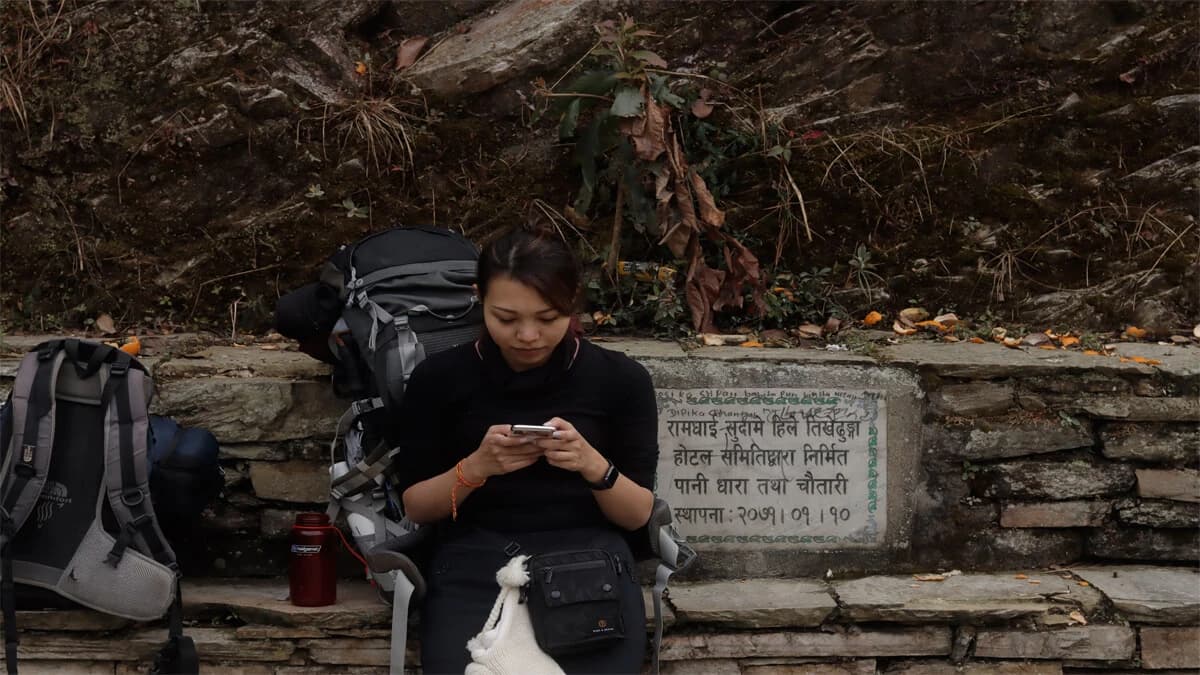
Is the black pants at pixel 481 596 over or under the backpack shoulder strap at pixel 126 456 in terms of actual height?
under

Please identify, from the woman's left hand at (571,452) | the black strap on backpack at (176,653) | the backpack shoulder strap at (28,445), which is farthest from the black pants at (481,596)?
the backpack shoulder strap at (28,445)

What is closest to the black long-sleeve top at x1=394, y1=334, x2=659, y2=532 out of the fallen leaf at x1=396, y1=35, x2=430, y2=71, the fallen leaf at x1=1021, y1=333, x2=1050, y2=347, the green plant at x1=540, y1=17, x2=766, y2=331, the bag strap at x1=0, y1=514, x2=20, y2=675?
the bag strap at x1=0, y1=514, x2=20, y2=675

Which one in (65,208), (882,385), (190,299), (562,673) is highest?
(65,208)

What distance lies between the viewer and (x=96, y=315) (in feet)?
16.0

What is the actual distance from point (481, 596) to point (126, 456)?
44.0 inches

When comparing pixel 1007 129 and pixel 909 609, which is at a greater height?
pixel 1007 129

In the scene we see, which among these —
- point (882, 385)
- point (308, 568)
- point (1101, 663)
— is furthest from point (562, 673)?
point (1101, 663)

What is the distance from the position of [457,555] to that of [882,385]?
1788 mm

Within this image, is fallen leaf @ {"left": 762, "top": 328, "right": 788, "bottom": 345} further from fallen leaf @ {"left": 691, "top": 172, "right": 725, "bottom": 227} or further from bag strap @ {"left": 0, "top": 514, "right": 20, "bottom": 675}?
bag strap @ {"left": 0, "top": 514, "right": 20, "bottom": 675}

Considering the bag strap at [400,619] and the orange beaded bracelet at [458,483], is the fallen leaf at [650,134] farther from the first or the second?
the bag strap at [400,619]

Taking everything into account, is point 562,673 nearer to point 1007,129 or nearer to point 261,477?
point 261,477

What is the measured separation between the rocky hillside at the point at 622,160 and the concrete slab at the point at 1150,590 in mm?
1174

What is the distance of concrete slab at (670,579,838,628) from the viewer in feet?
12.1

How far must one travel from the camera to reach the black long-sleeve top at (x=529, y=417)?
9.84ft
